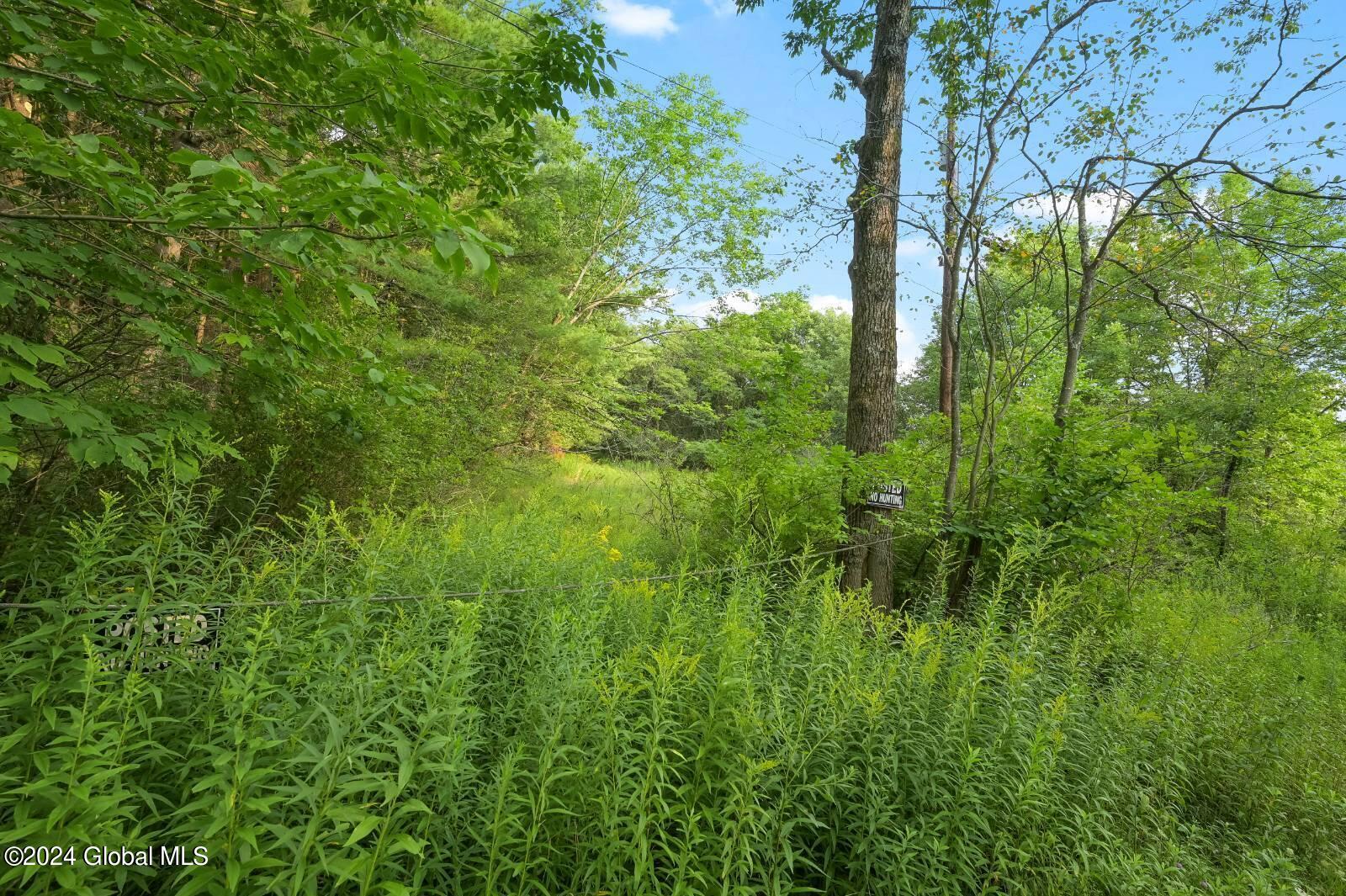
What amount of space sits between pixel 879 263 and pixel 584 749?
456cm

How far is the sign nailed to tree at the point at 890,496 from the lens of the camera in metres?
4.34

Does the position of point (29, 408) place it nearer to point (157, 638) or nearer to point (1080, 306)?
point (157, 638)

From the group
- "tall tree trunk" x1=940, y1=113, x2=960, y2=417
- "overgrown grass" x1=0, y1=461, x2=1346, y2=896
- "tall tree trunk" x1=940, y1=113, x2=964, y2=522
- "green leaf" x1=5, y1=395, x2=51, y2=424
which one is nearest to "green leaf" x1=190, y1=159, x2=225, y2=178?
"green leaf" x1=5, y1=395, x2=51, y2=424

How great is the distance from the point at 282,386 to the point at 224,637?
1.82m

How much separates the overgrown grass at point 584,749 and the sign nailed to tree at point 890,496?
1292 mm

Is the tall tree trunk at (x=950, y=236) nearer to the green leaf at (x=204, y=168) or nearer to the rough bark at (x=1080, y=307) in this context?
the rough bark at (x=1080, y=307)

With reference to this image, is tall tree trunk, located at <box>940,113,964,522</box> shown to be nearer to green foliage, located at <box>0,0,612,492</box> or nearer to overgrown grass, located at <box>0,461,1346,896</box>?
overgrown grass, located at <box>0,461,1346,896</box>

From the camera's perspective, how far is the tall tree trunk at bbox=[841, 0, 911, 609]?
4.71 meters

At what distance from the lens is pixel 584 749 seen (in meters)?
1.77

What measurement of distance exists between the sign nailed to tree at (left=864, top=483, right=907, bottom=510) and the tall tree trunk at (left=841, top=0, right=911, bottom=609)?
11.5 inches

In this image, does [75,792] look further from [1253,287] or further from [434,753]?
[1253,287]

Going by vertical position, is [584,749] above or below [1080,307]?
below

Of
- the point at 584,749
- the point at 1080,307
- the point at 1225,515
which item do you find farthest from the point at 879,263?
the point at 1225,515

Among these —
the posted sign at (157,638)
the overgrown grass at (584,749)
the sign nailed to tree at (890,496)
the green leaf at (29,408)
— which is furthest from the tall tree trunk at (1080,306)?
the green leaf at (29,408)
